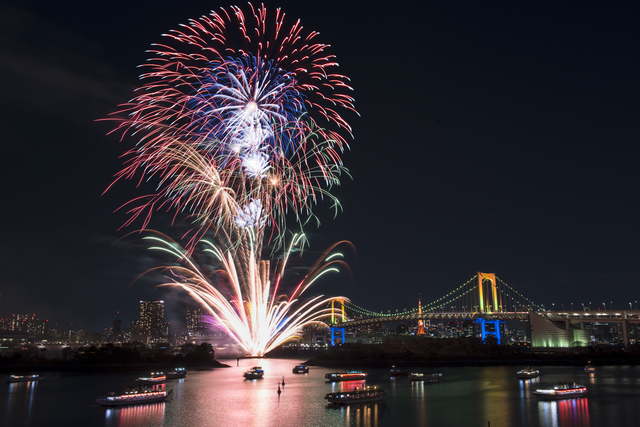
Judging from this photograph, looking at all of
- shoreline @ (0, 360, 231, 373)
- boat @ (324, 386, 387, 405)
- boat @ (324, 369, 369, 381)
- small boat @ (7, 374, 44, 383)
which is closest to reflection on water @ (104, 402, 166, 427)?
boat @ (324, 386, 387, 405)

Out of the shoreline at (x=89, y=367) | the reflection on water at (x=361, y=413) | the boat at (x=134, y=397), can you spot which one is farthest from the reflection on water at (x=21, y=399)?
the reflection on water at (x=361, y=413)

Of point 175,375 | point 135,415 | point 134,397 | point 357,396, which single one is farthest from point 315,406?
point 175,375

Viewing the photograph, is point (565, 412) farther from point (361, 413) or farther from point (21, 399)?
point (21, 399)

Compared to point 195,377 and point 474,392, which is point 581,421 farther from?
point 195,377

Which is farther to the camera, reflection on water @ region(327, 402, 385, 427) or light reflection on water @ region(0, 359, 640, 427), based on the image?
light reflection on water @ region(0, 359, 640, 427)

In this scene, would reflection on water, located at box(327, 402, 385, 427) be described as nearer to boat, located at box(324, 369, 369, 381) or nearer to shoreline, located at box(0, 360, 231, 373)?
boat, located at box(324, 369, 369, 381)
